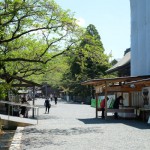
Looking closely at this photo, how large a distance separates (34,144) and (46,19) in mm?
5990

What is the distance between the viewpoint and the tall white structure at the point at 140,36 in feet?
95.9

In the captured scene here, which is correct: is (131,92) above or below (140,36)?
below

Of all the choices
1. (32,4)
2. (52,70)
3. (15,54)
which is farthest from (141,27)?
(32,4)

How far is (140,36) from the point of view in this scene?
100ft

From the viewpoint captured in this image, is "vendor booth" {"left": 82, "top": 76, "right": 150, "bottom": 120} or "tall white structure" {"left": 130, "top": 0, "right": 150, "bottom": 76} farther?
"tall white structure" {"left": 130, "top": 0, "right": 150, "bottom": 76}

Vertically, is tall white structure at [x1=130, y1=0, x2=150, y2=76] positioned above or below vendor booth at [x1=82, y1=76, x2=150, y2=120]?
above

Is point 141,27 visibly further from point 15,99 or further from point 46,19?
point 46,19

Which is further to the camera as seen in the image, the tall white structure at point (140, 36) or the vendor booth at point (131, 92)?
the tall white structure at point (140, 36)

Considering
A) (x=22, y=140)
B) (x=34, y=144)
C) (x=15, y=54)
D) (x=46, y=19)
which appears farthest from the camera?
(x=15, y=54)

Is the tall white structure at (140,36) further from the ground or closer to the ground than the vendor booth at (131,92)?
further from the ground

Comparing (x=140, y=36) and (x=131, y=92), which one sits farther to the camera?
(x=140, y=36)

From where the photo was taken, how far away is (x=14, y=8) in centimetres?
1444

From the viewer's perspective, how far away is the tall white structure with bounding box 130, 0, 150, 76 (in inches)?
1151

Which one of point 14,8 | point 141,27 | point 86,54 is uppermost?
point 141,27
